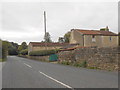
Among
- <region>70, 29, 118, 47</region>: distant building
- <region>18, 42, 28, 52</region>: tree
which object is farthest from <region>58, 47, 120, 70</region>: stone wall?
<region>18, 42, 28, 52</region>: tree

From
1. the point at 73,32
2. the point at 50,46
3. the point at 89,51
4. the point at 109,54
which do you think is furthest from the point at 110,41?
the point at 109,54

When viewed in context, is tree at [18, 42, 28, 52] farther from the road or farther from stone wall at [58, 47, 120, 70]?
the road

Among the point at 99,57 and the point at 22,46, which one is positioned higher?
the point at 22,46

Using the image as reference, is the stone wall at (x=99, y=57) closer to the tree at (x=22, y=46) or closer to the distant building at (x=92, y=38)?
the distant building at (x=92, y=38)

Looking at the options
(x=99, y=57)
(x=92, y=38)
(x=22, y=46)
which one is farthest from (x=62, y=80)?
(x=22, y=46)

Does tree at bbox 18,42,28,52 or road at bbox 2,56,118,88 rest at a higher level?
tree at bbox 18,42,28,52

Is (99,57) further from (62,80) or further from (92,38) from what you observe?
(92,38)

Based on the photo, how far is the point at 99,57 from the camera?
17.7 metres

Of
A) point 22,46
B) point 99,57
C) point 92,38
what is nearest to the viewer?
point 99,57

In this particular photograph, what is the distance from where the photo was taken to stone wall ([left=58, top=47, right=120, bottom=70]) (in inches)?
608

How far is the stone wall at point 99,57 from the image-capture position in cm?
1544

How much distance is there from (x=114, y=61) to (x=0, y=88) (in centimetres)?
1009

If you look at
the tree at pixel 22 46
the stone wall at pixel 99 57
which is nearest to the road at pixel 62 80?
the stone wall at pixel 99 57

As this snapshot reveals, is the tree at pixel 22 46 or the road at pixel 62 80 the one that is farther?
the tree at pixel 22 46
